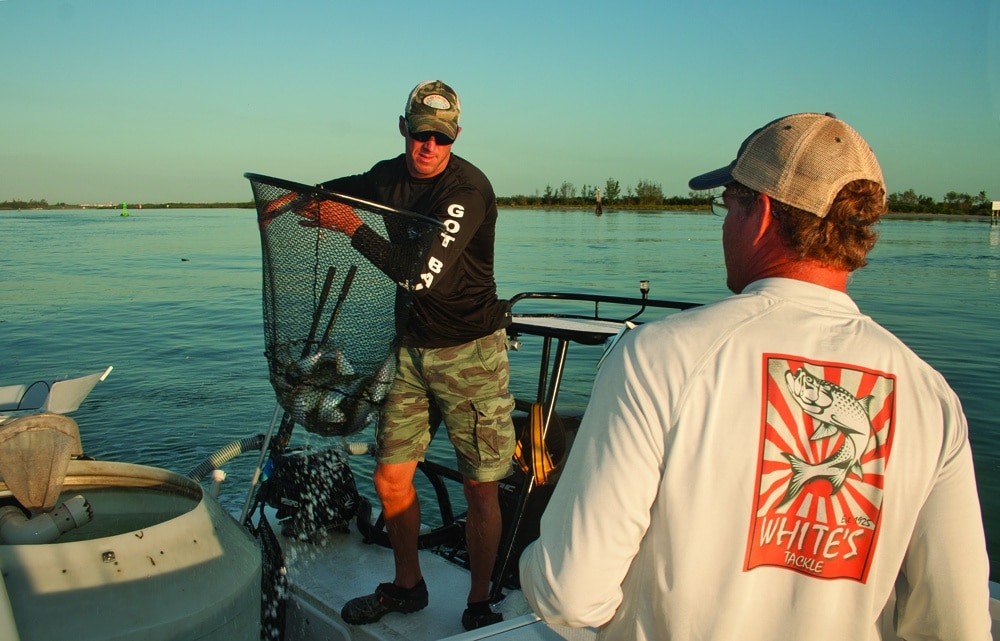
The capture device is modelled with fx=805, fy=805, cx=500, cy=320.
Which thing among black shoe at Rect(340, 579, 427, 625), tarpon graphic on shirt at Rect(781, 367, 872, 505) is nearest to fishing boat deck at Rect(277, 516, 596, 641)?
black shoe at Rect(340, 579, 427, 625)

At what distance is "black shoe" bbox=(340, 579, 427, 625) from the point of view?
134 inches

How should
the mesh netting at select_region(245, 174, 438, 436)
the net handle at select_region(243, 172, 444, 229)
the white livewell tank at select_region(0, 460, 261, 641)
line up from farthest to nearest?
the mesh netting at select_region(245, 174, 438, 436) < the net handle at select_region(243, 172, 444, 229) < the white livewell tank at select_region(0, 460, 261, 641)

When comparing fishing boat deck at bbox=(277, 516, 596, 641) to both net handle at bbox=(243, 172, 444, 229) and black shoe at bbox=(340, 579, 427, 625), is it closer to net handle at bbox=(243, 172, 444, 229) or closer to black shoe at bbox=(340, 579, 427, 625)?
black shoe at bbox=(340, 579, 427, 625)

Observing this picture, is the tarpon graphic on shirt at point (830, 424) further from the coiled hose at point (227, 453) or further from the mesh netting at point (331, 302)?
the coiled hose at point (227, 453)

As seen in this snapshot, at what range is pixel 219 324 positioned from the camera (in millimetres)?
16359

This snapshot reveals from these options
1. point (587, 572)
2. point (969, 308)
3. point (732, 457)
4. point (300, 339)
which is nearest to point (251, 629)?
point (300, 339)

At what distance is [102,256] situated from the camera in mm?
32375

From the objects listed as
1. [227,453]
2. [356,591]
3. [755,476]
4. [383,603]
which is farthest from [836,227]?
[227,453]

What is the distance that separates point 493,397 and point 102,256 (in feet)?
109

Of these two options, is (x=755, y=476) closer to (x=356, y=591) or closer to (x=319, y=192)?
(x=319, y=192)

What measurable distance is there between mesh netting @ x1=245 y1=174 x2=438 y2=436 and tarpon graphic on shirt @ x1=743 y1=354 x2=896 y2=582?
182 centimetres

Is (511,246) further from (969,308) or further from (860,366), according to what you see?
(860,366)

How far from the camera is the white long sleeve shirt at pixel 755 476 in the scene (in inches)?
53.3

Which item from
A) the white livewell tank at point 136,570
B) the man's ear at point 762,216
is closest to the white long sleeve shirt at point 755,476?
the man's ear at point 762,216
